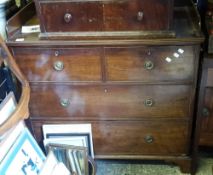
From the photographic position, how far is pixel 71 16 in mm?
1296

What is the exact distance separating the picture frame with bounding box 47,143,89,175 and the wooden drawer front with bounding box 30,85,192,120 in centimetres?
15

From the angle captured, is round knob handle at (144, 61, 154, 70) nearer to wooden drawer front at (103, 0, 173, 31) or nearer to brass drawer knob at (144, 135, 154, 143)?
wooden drawer front at (103, 0, 173, 31)

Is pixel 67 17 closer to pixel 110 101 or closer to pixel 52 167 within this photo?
pixel 110 101

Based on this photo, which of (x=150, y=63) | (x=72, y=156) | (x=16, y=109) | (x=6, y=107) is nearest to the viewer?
(x=16, y=109)

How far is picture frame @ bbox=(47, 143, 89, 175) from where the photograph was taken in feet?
4.95

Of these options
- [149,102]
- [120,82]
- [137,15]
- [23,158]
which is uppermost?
[137,15]

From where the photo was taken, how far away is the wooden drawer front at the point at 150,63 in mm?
1299

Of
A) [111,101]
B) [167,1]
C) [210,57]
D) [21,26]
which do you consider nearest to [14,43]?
[21,26]

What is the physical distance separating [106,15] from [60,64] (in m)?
0.29

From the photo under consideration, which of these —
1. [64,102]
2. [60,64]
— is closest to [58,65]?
[60,64]

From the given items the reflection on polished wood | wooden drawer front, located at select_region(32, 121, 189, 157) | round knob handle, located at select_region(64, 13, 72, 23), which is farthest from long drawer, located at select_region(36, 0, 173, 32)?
wooden drawer front, located at select_region(32, 121, 189, 157)

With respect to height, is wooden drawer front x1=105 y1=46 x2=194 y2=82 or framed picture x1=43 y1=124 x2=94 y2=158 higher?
wooden drawer front x1=105 y1=46 x2=194 y2=82

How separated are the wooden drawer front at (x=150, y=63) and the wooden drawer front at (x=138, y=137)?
0.26 metres

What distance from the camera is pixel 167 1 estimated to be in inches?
48.6
